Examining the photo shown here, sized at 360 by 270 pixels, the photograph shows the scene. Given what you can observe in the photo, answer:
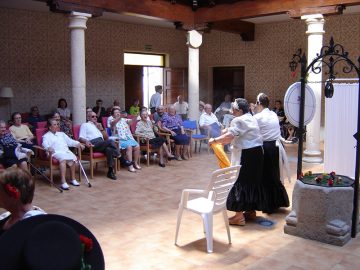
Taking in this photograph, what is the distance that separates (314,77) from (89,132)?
426 cm

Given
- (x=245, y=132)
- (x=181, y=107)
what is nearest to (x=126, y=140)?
(x=245, y=132)

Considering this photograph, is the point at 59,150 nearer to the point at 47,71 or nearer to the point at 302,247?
the point at 302,247

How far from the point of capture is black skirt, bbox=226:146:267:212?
471 cm

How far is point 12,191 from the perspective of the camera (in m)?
1.88

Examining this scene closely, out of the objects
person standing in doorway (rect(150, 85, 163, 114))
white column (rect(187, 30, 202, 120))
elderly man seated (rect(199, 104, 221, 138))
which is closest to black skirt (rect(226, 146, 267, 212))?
elderly man seated (rect(199, 104, 221, 138))

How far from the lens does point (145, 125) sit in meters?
8.30

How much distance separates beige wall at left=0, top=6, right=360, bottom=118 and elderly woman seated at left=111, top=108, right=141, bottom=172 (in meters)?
3.91

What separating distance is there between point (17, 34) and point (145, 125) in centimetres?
447

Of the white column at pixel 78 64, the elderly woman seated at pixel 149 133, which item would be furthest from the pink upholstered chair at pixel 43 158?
the elderly woman seated at pixel 149 133

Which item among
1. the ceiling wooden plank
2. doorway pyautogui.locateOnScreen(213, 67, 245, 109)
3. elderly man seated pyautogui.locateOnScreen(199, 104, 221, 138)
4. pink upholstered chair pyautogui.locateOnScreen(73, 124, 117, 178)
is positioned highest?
the ceiling wooden plank

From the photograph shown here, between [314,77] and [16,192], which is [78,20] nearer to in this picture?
[314,77]

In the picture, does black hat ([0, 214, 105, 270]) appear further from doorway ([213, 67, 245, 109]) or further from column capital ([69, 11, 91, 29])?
doorway ([213, 67, 245, 109])

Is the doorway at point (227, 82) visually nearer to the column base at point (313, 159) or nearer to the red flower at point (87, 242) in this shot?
the column base at point (313, 159)

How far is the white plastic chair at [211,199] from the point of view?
4012 mm
